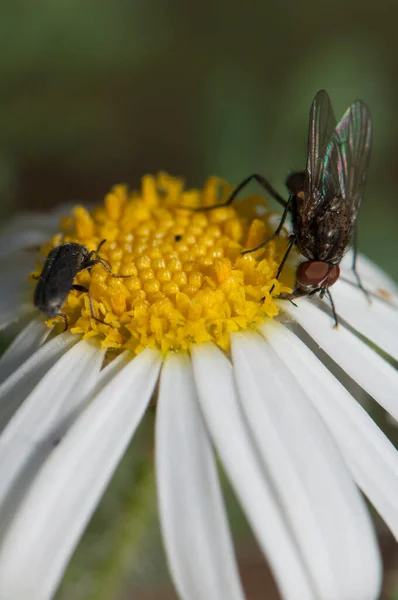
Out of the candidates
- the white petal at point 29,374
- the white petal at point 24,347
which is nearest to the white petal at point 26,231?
the white petal at point 24,347

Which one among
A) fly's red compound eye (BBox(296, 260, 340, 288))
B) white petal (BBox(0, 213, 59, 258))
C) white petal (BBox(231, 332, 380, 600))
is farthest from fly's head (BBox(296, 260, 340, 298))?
white petal (BBox(0, 213, 59, 258))

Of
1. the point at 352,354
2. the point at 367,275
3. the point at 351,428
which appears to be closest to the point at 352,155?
the point at 367,275

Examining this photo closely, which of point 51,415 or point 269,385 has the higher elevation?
point 51,415

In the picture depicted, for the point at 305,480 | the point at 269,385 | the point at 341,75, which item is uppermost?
the point at 341,75

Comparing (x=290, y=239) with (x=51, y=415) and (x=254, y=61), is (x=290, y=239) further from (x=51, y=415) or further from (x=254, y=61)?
(x=254, y=61)

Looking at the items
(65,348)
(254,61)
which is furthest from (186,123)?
(65,348)

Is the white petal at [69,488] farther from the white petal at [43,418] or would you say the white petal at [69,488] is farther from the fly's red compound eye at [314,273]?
the fly's red compound eye at [314,273]
